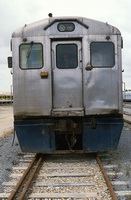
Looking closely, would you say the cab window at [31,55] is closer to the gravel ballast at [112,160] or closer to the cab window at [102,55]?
the cab window at [102,55]

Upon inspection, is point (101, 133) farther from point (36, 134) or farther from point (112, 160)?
point (36, 134)

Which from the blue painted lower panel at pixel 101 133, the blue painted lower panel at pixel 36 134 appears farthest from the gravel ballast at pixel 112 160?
the blue painted lower panel at pixel 36 134

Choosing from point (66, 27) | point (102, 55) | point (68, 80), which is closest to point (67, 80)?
point (68, 80)

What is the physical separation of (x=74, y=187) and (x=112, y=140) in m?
2.24

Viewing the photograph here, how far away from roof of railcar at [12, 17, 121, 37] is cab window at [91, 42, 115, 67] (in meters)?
0.31

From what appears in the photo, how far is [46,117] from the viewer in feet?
24.0

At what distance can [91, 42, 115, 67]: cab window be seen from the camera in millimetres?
7195

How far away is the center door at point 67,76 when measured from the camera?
284 inches

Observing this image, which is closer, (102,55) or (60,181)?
(60,181)

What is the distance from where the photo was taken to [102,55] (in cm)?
725

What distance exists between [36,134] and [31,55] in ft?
6.30

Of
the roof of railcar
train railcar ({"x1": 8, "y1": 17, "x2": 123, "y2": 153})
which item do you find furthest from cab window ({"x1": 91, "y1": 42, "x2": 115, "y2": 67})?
the roof of railcar

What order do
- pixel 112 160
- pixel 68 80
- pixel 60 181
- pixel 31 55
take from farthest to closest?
pixel 112 160, pixel 31 55, pixel 68 80, pixel 60 181

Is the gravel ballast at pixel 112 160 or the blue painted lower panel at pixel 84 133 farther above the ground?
the blue painted lower panel at pixel 84 133
